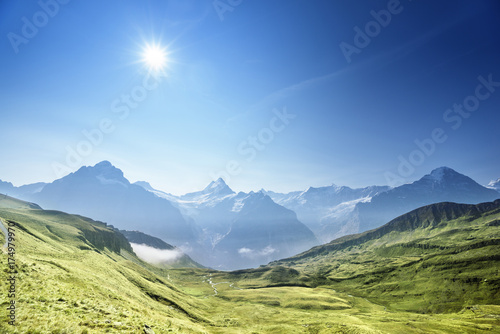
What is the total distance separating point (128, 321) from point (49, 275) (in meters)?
20.1

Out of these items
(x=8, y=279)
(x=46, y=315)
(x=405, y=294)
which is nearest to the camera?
(x=46, y=315)

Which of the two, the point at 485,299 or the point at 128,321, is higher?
the point at 128,321

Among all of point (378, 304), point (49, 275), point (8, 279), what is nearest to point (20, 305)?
point (8, 279)

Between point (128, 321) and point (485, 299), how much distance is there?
21663 centimetres

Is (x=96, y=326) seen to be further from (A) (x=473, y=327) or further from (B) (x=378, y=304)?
(B) (x=378, y=304)

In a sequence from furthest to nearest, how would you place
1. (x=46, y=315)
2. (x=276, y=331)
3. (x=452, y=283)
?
(x=452, y=283) < (x=276, y=331) < (x=46, y=315)

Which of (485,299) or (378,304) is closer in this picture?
(485,299)

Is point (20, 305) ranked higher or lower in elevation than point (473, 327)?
higher

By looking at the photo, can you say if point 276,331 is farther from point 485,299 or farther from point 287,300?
point 485,299

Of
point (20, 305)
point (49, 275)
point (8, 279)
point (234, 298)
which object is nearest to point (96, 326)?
point (20, 305)

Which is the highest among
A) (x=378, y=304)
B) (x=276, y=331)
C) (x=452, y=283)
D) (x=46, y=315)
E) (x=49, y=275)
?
(x=49, y=275)

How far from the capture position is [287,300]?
164500 mm

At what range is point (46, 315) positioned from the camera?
977 inches

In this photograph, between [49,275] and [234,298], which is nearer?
[49,275]
